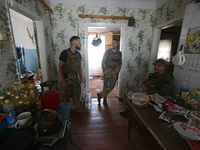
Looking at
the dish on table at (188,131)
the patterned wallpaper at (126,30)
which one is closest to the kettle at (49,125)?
the dish on table at (188,131)

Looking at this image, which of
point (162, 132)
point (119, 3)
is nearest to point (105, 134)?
point (162, 132)

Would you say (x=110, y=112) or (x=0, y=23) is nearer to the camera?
(x=0, y=23)

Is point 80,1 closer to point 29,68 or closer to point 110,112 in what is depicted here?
point 110,112

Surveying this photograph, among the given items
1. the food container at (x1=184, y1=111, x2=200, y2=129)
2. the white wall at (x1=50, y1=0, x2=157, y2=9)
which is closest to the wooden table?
the food container at (x1=184, y1=111, x2=200, y2=129)

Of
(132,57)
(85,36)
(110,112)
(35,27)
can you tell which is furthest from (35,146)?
(132,57)

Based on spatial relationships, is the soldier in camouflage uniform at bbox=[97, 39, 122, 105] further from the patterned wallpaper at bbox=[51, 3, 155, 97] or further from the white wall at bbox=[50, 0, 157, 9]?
the white wall at bbox=[50, 0, 157, 9]

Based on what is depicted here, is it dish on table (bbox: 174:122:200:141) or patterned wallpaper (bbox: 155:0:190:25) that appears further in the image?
patterned wallpaper (bbox: 155:0:190:25)

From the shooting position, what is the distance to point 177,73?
1914mm

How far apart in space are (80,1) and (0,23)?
2.07m

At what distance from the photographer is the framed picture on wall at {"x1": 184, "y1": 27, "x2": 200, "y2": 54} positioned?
4.92 feet

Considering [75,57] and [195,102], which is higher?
[75,57]

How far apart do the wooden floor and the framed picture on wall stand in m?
1.66

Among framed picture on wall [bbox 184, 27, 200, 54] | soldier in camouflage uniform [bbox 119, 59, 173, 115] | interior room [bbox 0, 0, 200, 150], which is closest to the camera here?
interior room [bbox 0, 0, 200, 150]

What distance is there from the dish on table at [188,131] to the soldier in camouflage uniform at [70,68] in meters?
1.92
